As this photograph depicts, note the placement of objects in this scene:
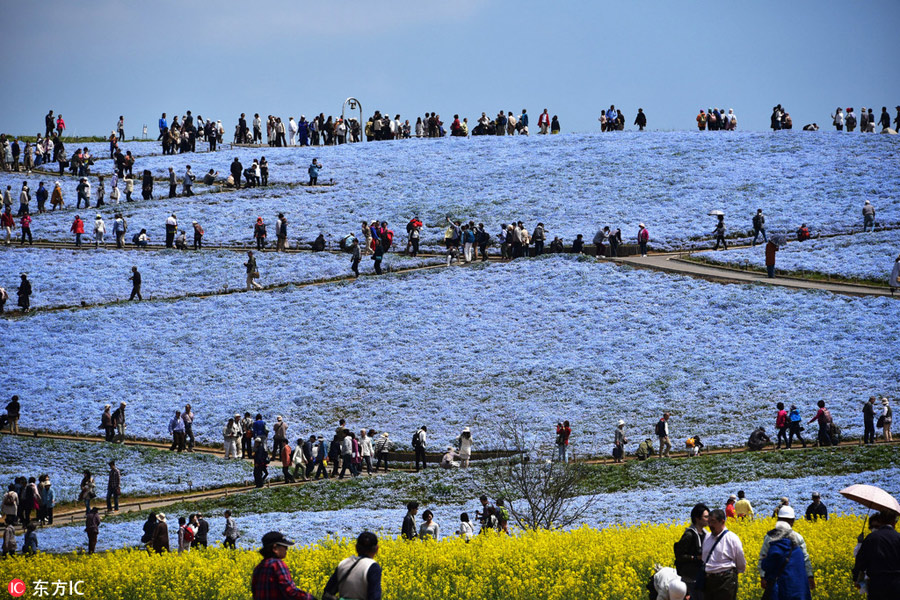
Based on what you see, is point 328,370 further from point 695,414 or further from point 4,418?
point 695,414

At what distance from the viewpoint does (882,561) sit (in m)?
13.7

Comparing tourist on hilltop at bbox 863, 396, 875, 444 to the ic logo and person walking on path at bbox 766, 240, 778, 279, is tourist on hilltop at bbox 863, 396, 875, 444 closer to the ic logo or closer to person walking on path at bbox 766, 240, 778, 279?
person walking on path at bbox 766, 240, 778, 279

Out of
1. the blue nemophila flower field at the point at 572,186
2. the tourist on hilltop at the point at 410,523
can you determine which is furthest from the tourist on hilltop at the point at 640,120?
the tourist on hilltop at the point at 410,523

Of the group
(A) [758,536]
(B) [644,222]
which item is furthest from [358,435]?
(B) [644,222]

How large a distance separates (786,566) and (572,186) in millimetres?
55782

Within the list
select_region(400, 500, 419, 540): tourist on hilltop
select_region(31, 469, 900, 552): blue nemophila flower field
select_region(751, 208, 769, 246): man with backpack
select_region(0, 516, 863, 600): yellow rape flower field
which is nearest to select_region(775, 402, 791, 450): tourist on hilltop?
select_region(31, 469, 900, 552): blue nemophila flower field

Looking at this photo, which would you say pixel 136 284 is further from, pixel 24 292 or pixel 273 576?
pixel 273 576

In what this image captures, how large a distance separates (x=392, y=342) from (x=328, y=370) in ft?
11.3

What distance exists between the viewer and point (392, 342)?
157ft

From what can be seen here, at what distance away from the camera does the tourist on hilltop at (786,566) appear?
568 inches

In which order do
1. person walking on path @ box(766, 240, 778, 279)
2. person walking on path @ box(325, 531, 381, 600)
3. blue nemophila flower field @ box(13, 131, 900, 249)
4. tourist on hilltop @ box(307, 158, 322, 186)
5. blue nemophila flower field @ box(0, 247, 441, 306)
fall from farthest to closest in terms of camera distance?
tourist on hilltop @ box(307, 158, 322, 186) → blue nemophila flower field @ box(13, 131, 900, 249) → blue nemophila flower field @ box(0, 247, 441, 306) → person walking on path @ box(766, 240, 778, 279) → person walking on path @ box(325, 531, 381, 600)

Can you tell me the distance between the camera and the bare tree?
2697 centimetres

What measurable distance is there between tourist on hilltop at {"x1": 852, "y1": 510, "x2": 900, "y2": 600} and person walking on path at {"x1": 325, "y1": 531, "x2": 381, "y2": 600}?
6.24 metres

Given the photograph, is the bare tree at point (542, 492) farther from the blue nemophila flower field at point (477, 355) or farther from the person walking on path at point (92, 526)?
the person walking on path at point (92, 526)
